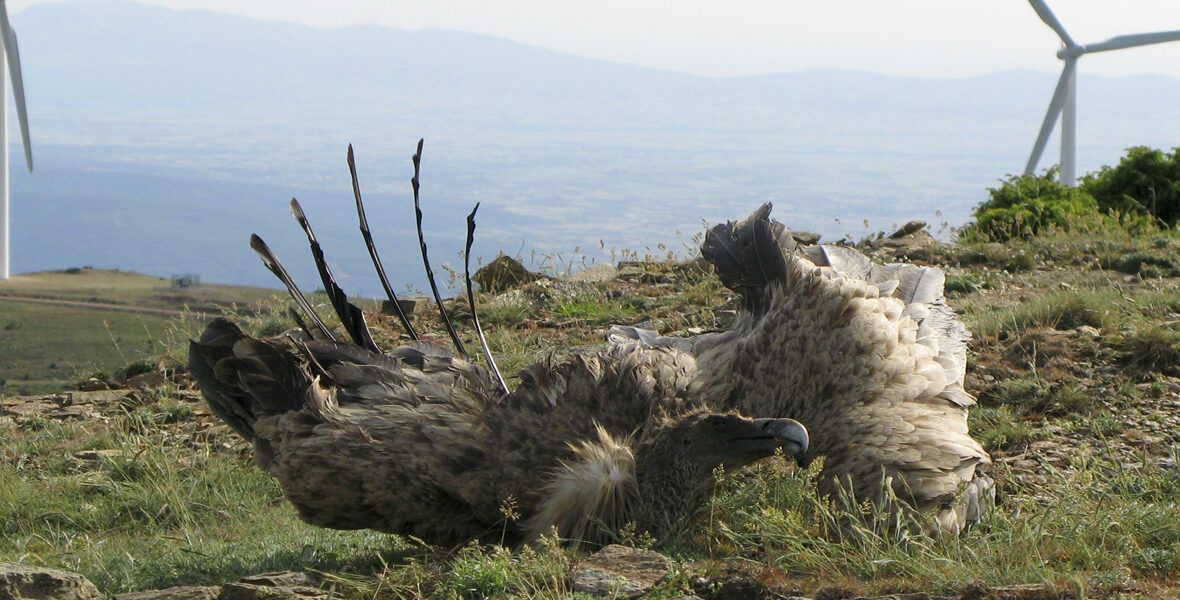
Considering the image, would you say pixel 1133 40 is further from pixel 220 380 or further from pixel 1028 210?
pixel 220 380

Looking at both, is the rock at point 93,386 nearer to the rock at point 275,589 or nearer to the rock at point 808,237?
the rock at point 275,589

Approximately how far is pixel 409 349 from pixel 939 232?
8717 millimetres

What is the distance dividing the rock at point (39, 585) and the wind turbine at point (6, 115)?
25792 mm

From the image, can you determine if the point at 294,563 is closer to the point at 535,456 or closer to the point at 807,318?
the point at 535,456

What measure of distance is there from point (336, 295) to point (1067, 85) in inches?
988

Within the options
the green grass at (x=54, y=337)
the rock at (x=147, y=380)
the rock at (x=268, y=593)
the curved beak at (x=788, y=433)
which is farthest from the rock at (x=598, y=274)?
the green grass at (x=54, y=337)

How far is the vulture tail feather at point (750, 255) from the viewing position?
5574 mm

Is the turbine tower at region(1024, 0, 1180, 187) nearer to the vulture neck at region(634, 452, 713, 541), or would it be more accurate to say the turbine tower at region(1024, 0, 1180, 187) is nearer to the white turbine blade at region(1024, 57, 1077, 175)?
the white turbine blade at region(1024, 57, 1077, 175)

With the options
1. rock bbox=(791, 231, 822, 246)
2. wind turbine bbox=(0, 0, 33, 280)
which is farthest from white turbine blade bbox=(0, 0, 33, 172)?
rock bbox=(791, 231, 822, 246)

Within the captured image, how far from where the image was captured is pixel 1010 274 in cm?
990

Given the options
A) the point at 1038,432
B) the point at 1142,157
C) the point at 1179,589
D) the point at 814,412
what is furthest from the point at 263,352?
the point at 1142,157

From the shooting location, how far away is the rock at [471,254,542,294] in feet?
35.9

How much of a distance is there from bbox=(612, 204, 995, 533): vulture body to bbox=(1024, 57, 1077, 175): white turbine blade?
20.6m

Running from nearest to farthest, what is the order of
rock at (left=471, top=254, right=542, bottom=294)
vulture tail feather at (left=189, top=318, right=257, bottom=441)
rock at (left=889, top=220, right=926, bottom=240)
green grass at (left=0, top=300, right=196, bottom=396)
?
1. vulture tail feather at (left=189, top=318, right=257, bottom=441)
2. rock at (left=471, top=254, right=542, bottom=294)
3. rock at (left=889, top=220, right=926, bottom=240)
4. green grass at (left=0, top=300, right=196, bottom=396)
